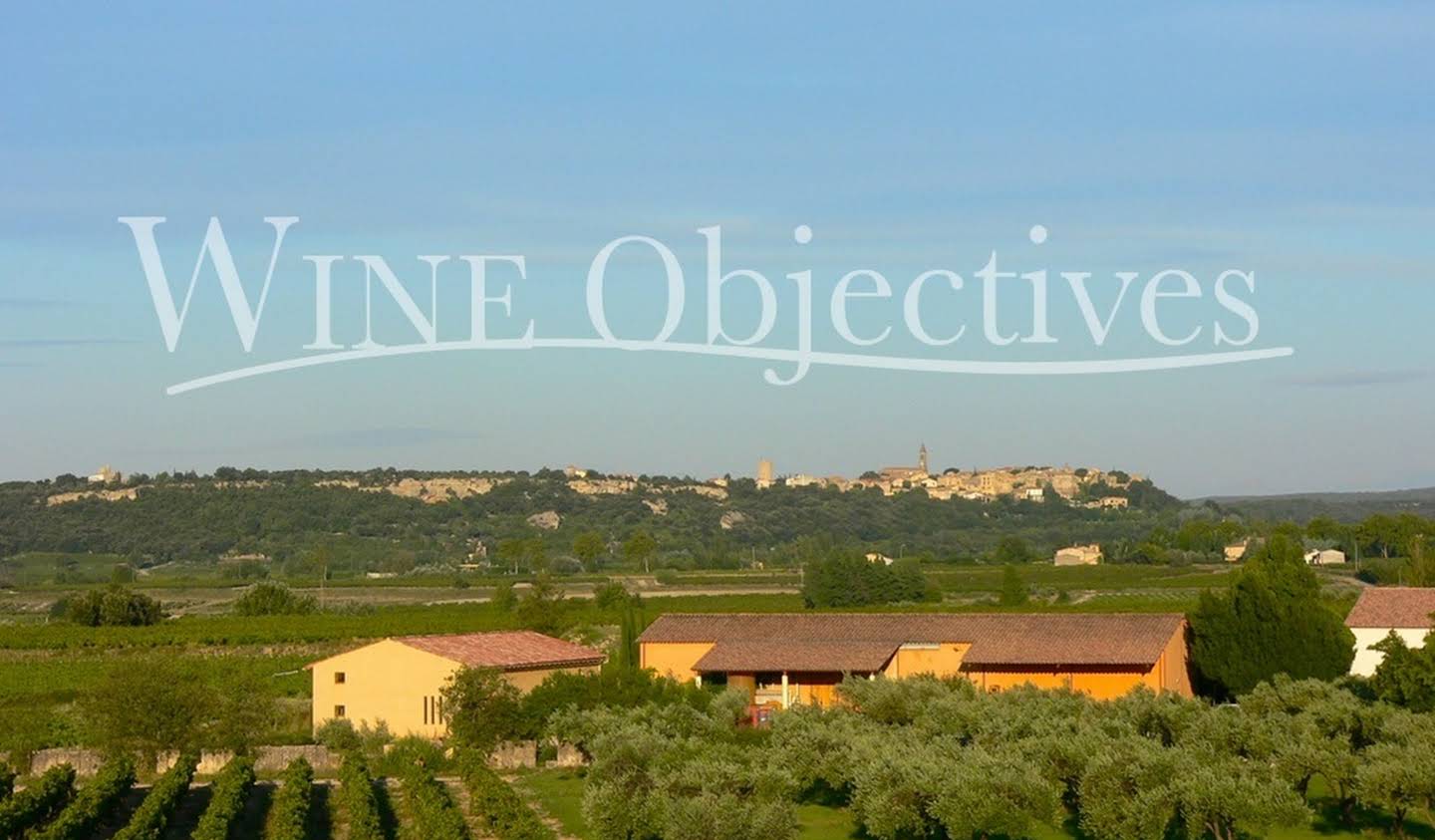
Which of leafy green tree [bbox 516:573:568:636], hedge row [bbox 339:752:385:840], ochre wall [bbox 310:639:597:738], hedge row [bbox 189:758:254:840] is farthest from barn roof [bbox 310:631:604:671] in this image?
hedge row [bbox 189:758:254:840]

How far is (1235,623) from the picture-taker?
44969 millimetres

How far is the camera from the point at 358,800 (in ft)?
96.1

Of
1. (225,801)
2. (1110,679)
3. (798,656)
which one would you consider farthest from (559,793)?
(1110,679)

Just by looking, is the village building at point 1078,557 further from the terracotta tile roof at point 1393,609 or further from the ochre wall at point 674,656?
the ochre wall at point 674,656

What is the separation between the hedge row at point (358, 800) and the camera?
2669 centimetres

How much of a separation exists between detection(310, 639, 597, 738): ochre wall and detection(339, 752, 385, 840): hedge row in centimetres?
628

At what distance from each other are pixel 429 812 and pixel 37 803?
6002mm

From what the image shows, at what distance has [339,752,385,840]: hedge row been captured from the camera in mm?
26688

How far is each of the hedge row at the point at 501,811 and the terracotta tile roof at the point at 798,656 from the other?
47.1 feet

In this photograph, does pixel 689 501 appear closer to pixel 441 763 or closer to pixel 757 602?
pixel 757 602

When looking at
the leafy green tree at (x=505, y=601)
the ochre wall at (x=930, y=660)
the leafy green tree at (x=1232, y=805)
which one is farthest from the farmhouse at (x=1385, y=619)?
the leafy green tree at (x=505, y=601)

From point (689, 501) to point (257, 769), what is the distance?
5988 inches

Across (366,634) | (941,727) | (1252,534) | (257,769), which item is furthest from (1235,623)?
(1252,534)

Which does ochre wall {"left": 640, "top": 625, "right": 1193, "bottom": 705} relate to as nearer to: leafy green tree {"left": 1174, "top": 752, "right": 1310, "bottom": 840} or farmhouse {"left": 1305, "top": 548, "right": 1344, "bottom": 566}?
leafy green tree {"left": 1174, "top": 752, "right": 1310, "bottom": 840}
